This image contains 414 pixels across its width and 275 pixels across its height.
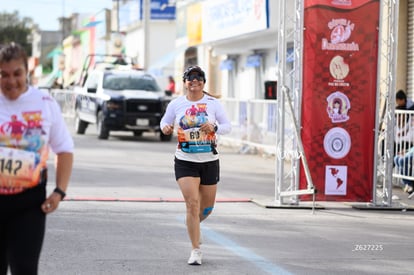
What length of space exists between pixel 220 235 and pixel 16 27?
106m

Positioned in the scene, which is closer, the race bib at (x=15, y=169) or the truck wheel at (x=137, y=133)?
the race bib at (x=15, y=169)

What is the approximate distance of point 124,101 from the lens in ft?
87.7

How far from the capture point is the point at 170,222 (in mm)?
11586

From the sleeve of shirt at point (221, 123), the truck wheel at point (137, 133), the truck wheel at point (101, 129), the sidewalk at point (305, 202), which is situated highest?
the sleeve of shirt at point (221, 123)

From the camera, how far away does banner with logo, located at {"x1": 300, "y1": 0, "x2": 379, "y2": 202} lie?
13.0m

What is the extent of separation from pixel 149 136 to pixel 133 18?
1080 inches

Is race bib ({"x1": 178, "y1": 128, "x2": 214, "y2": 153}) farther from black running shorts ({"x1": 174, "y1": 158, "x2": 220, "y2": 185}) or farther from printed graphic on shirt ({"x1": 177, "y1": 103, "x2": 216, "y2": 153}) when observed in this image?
black running shorts ({"x1": 174, "y1": 158, "x2": 220, "y2": 185})

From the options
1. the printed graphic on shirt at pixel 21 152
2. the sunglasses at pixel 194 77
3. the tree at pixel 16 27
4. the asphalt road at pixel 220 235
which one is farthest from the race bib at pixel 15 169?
the tree at pixel 16 27

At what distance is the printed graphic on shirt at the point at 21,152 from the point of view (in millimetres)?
5309

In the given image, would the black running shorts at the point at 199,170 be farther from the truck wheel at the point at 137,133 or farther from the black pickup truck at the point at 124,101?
the truck wheel at the point at 137,133

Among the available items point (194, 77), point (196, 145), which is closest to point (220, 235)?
point (196, 145)

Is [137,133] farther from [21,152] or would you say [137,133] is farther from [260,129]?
[21,152]

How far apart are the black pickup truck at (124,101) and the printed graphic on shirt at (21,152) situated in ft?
69.7

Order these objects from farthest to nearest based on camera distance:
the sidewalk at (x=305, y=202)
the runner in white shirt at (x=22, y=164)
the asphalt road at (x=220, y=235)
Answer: the sidewalk at (x=305, y=202)
the asphalt road at (x=220, y=235)
the runner in white shirt at (x=22, y=164)
